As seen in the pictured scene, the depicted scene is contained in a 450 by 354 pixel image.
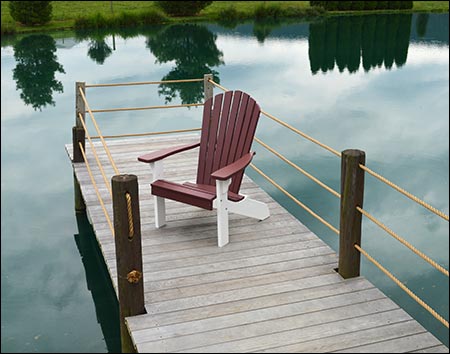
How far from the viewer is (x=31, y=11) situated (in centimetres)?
2117

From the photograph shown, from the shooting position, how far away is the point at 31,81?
553 inches

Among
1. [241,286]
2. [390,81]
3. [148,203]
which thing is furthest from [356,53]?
[241,286]

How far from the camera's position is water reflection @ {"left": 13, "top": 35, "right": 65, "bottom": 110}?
41.4 ft

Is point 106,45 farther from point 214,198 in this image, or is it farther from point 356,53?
point 214,198

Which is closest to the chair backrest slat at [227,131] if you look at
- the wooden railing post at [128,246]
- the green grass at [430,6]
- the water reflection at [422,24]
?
the wooden railing post at [128,246]

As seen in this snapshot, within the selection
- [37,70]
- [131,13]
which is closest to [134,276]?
[37,70]

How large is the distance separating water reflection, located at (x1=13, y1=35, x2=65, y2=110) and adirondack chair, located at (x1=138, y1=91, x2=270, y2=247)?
7977 millimetres

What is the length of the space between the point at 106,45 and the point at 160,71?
4163mm

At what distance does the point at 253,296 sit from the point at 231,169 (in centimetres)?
86

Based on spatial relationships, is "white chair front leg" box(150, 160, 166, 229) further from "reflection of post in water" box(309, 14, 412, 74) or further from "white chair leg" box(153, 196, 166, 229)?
"reflection of post in water" box(309, 14, 412, 74)

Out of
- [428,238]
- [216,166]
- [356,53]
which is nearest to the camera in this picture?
[216,166]

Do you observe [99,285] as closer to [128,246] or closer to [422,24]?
[128,246]

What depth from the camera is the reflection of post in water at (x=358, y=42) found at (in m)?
16.9

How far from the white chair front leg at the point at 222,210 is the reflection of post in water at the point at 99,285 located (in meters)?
0.94
